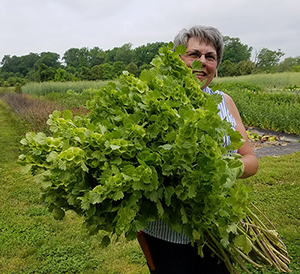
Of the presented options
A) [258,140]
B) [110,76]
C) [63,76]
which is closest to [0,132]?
[258,140]

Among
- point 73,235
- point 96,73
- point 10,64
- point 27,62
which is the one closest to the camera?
point 73,235

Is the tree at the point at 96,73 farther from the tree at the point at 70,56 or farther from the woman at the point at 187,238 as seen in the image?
the woman at the point at 187,238

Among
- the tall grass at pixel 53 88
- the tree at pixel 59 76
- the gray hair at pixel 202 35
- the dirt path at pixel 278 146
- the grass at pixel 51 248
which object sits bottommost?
the grass at pixel 51 248

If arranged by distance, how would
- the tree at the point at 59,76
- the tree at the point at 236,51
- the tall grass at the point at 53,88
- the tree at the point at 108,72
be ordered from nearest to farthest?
the tall grass at the point at 53,88 → the tree at the point at 59,76 → the tree at the point at 108,72 → the tree at the point at 236,51

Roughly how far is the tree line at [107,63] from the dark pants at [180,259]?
27.9 metres

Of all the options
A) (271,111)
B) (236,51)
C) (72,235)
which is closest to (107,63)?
(236,51)

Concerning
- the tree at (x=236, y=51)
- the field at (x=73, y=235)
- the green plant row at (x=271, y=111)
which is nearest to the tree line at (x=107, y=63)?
the tree at (x=236, y=51)

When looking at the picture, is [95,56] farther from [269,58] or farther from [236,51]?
[269,58]

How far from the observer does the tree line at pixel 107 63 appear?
41031 millimetres

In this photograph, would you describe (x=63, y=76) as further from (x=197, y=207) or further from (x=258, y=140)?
(x=197, y=207)

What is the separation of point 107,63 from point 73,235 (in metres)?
54.3

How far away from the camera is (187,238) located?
1429mm

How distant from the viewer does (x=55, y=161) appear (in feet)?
2.87

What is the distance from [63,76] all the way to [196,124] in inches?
1667
